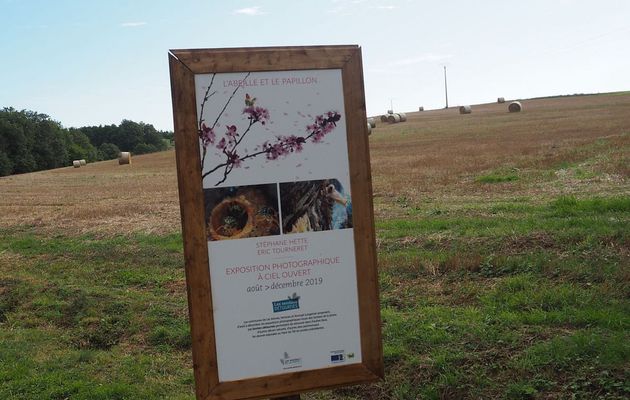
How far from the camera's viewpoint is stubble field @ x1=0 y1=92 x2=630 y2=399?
5.27 m

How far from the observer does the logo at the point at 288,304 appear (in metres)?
4.20

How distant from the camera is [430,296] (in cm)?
741

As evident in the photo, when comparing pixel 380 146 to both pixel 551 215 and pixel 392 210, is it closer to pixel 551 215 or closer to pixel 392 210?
pixel 392 210

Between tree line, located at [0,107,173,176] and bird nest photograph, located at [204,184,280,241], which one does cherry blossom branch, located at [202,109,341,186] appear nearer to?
bird nest photograph, located at [204,184,280,241]

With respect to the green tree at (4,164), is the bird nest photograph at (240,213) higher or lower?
lower

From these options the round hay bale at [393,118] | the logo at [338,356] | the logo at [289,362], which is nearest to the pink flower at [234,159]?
the logo at [289,362]

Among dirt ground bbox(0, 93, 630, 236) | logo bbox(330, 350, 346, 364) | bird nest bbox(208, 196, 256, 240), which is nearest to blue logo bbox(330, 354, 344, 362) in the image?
logo bbox(330, 350, 346, 364)

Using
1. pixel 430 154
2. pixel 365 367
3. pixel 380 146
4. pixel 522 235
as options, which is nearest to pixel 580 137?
pixel 430 154

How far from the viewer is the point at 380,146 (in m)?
34.2

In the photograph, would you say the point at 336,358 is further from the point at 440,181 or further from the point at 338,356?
the point at 440,181

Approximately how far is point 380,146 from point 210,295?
3055 centimetres

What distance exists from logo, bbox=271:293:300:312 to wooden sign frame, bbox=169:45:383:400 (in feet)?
1.35

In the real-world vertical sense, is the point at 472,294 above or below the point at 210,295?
below

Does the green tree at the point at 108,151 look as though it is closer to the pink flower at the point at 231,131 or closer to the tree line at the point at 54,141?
the tree line at the point at 54,141
